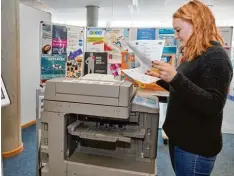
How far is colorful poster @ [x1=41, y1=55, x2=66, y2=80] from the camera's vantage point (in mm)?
2650

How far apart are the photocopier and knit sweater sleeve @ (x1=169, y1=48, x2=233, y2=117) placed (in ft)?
1.00

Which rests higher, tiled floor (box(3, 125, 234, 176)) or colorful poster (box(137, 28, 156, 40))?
colorful poster (box(137, 28, 156, 40))

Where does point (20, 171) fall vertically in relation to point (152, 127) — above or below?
below

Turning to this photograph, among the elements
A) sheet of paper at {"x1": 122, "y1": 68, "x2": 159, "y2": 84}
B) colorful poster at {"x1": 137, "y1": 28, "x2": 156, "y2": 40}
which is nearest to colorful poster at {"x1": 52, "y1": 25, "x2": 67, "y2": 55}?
colorful poster at {"x1": 137, "y1": 28, "x2": 156, "y2": 40}

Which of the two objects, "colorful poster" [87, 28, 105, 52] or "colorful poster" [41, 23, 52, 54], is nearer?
"colorful poster" [41, 23, 52, 54]

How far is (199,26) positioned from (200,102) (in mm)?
330

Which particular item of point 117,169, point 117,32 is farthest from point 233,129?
point 117,169

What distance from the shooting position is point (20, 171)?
7.22 ft

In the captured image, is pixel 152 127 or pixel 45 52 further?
pixel 45 52

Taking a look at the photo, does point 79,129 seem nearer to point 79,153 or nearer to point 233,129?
point 79,153

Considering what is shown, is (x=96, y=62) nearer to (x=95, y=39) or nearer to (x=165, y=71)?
(x=95, y=39)

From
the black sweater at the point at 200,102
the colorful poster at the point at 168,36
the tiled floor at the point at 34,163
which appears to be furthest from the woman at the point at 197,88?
the colorful poster at the point at 168,36

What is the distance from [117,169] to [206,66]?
0.69 m

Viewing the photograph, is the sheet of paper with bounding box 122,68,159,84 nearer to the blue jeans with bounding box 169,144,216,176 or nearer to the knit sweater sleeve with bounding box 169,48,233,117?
the knit sweater sleeve with bounding box 169,48,233,117
